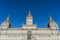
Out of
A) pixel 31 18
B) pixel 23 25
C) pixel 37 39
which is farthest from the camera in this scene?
pixel 31 18

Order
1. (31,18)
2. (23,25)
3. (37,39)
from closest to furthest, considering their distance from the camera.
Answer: (37,39)
(23,25)
(31,18)

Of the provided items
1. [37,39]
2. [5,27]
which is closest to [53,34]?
[37,39]

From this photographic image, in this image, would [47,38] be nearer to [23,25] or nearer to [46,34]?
[46,34]

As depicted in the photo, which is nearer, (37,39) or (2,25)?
(37,39)

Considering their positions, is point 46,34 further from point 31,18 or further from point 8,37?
point 8,37

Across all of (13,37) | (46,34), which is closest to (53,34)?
(46,34)

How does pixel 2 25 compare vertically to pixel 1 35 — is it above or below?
above

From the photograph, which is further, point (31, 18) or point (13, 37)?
point (31, 18)

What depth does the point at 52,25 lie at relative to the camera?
148ft

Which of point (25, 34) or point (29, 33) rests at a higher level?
point (29, 33)

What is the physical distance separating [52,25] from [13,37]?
16.3 meters

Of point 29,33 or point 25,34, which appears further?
point 25,34

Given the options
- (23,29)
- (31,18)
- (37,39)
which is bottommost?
(37,39)

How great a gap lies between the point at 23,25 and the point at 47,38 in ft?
35.3
